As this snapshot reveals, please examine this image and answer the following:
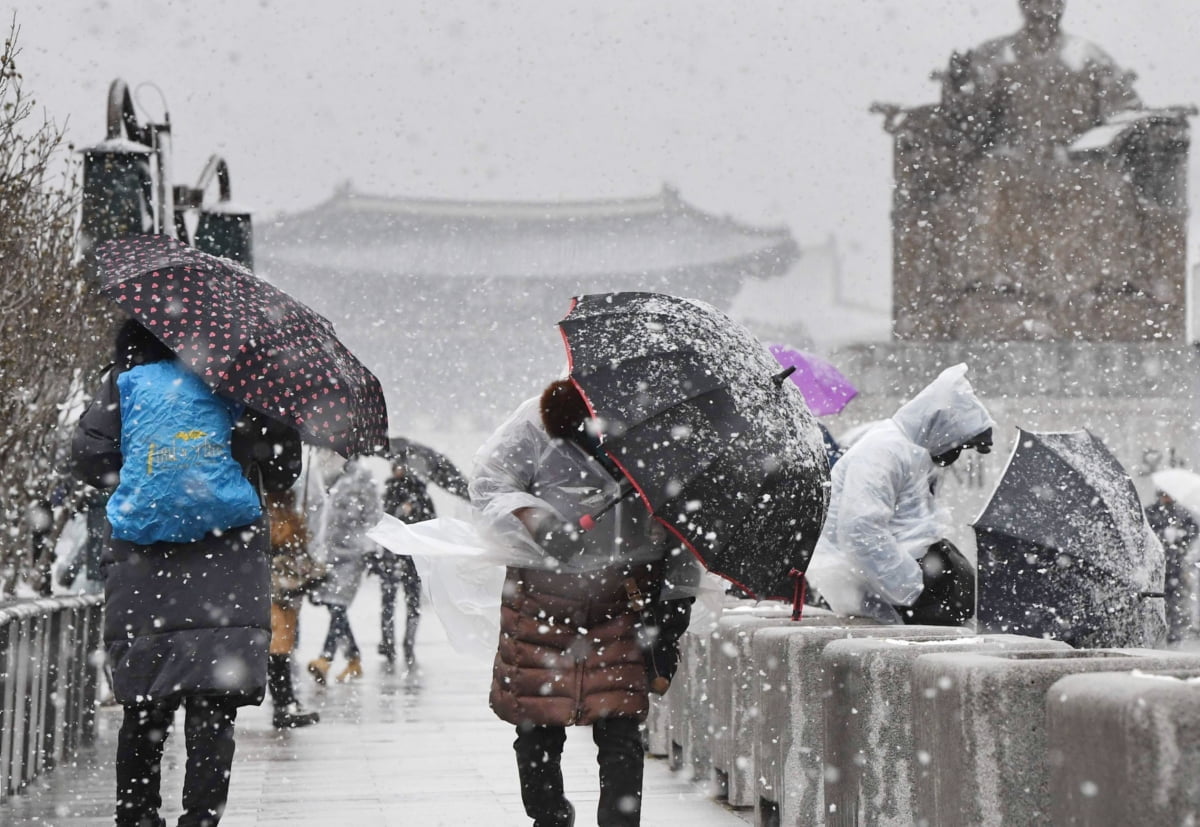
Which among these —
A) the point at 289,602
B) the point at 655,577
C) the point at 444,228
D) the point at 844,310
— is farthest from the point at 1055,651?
the point at 444,228

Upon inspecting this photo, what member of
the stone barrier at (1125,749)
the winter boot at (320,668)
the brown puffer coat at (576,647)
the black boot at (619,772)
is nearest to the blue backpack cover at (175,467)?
the brown puffer coat at (576,647)

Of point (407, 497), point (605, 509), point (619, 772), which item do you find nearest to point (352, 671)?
point (407, 497)

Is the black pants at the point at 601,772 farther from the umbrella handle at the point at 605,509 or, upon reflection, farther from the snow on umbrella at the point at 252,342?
the snow on umbrella at the point at 252,342

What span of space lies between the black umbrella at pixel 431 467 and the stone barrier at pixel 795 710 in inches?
392

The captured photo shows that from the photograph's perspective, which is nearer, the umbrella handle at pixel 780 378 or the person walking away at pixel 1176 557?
the umbrella handle at pixel 780 378

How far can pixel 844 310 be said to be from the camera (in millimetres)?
48750

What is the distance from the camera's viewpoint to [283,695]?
1002 cm

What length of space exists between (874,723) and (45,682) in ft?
14.6

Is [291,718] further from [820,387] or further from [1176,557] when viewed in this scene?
[1176,557]

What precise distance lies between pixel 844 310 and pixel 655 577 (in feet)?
145

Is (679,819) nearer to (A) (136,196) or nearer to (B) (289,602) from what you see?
(B) (289,602)

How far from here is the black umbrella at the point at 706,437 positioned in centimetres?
454

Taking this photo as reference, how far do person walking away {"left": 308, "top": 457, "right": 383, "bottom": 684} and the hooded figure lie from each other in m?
7.28

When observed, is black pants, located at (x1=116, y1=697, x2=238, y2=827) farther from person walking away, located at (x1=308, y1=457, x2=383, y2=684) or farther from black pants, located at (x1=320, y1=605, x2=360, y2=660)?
person walking away, located at (x1=308, y1=457, x2=383, y2=684)
